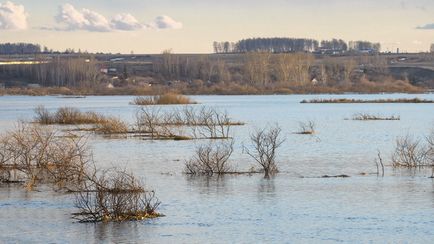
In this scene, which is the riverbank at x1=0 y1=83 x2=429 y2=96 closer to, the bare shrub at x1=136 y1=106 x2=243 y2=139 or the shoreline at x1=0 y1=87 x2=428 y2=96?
the shoreline at x1=0 y1=87 x2=428 y2=96

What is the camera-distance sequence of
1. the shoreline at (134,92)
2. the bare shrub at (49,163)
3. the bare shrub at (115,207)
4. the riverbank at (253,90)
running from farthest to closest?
1. the riverbank at (253,90)
2. the shoreline at (134,92)
3. the bare shrub at (49,163)
4. the bare shrub at (115,207)

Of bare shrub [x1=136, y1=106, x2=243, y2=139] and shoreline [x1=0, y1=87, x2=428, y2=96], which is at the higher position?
bare shrub [x1=136, y1=106, x2=243, y2=139]

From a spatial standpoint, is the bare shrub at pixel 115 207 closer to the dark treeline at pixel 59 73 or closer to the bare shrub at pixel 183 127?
the bare shrub at pixel 183 127

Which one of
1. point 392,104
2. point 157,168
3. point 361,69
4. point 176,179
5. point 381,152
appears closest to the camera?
point 176,179

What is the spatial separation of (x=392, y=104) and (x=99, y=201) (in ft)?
234

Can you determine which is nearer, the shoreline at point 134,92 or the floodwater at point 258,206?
the floodwater at point 258,206

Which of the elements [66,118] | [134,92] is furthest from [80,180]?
[134,92]

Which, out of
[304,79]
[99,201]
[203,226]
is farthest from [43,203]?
[304,79]

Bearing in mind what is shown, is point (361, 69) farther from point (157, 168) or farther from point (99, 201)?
point (99, 201)

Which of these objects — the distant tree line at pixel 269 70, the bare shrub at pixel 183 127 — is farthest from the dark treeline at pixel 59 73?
the bare shrub at pixel 183 127

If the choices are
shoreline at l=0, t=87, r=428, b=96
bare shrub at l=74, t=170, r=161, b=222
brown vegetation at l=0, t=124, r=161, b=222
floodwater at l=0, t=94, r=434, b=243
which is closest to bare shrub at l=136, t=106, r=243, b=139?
floodwater at l=0, t=94, r=434, b=243

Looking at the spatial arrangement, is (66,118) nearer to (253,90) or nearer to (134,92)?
(134,92)

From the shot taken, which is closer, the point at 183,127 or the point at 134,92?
the point at 183,127

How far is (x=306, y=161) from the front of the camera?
31.7 meters
